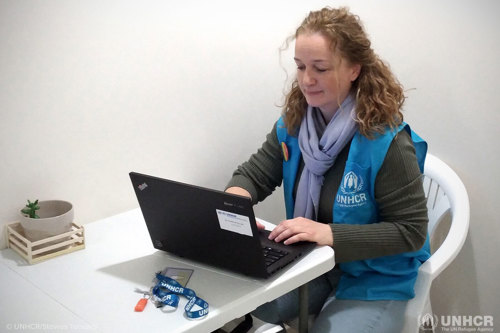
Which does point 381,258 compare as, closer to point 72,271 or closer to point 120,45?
point 72,271

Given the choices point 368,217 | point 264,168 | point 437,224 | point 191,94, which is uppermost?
point 191,94

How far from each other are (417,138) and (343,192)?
26 cm

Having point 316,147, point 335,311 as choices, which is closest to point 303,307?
point 335,311

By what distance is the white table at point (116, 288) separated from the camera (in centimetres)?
130

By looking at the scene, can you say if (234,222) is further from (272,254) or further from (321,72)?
(321,72)

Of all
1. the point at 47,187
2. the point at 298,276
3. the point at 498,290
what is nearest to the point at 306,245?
the point at 298,276

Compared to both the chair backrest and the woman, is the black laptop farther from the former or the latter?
the chair backrest

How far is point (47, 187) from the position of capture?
5.64ft

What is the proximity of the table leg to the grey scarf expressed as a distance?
0.29 m

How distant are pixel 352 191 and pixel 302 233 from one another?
226 mm

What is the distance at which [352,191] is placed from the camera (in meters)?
1.67

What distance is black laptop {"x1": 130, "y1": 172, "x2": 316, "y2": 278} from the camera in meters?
1.36

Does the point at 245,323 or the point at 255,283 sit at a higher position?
the point at 255,283

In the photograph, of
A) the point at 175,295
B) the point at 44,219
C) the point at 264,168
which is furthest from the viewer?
the point at 264,168
